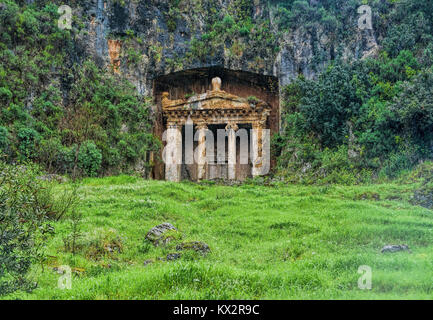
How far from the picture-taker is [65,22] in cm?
2781

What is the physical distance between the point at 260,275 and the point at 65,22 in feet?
82.8

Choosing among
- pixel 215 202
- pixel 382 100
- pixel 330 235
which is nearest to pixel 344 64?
pixel 382 100

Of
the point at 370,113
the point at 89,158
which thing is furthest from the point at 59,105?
the point at 370,113

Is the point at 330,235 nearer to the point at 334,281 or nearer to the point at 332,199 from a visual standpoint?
the point at 334,281

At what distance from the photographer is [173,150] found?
2991 centimetres

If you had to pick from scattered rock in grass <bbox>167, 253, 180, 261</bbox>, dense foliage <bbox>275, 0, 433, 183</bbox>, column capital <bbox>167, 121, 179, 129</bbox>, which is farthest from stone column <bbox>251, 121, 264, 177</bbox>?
scattered rock in grass <bbox>167, 253, 180, 261</bbox>

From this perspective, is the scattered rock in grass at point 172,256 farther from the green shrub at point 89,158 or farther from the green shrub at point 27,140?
the green shrub at point 27,140

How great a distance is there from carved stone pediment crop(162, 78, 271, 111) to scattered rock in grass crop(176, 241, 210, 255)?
19.5 m

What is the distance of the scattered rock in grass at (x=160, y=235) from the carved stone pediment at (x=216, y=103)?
59.5 feet

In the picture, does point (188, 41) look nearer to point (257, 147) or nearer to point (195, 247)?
point (257, 147)

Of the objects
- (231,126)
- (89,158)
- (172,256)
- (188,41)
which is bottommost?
(172,256)

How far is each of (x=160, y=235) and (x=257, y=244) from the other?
269 centimetres

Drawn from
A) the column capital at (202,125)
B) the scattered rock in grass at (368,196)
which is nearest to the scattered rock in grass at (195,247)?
the scattered rock in grass at (368,196)

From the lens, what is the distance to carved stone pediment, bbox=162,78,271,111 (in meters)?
29.6
